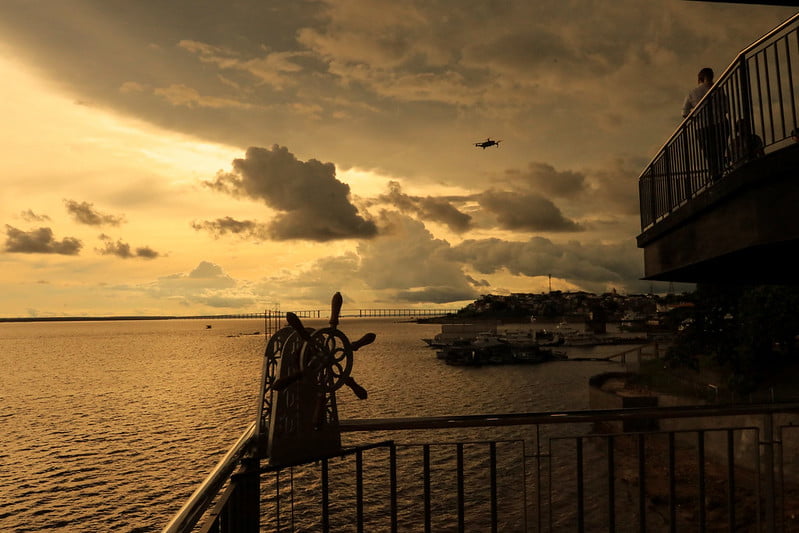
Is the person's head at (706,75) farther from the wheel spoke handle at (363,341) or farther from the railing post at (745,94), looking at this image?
the wheel spoke handle at (363,341)

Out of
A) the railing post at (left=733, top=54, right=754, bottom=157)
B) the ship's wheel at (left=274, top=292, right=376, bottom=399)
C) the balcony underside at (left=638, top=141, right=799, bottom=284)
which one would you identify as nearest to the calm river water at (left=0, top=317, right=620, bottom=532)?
the balcony underside at (left=638, top=141, right=799, bottom=284)

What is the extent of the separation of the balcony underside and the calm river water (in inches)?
640

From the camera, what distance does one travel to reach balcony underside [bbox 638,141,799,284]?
4.70 meters

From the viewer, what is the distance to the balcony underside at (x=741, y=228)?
15.4 feet

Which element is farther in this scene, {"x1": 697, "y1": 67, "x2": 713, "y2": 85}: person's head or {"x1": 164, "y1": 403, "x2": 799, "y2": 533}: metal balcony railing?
{"x1": 164, "y1": 403, "x2": 799, "y2": 533}: metal balcony railing

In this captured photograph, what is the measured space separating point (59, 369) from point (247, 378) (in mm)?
34740

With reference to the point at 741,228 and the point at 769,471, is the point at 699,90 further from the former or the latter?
the point at 769,471

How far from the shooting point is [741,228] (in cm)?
522

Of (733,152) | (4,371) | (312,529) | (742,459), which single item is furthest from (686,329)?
(4,371)

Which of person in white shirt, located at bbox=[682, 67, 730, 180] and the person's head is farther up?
the person's head

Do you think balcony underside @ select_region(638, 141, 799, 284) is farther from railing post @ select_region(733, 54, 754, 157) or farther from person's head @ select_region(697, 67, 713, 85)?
person's head @ select_region(697, 67, 713, 85)

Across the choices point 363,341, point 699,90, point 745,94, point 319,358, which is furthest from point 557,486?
point 319,358

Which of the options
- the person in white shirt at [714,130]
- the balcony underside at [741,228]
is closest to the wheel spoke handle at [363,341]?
the balcony underside at [741,228]

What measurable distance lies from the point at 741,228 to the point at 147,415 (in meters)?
46.1
